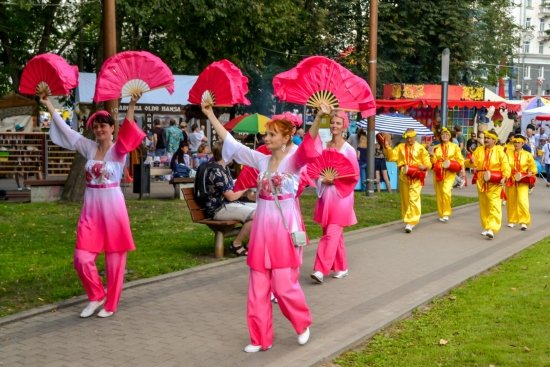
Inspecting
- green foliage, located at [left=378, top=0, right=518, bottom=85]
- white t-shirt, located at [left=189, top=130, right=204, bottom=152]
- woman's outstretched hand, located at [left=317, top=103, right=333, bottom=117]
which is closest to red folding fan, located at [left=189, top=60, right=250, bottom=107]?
woman's outstretched hand, located at [left=317, top=103, right=333, bottom=117]

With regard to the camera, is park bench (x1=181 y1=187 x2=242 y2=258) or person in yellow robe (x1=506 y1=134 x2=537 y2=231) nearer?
park bench (x1=181 y1=187 x2=242 y2=258)

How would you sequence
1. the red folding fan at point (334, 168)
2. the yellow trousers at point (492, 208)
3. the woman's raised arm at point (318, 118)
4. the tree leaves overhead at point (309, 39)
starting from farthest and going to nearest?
the tree leaves overhead at point (309, 39) → the yellow trousers at point (492, 208) → the red folding fan at point (334, 168) → the woman's raised arm at point (318, 118)

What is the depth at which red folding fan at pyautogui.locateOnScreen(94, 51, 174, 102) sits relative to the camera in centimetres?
691

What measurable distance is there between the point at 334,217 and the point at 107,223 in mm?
2933

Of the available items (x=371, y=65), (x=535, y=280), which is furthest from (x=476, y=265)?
(x=371, y=65)

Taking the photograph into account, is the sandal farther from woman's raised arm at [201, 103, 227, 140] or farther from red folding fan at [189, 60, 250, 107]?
woman's raised arm at [201, 103, 227, 140]

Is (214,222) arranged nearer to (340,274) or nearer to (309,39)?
(340,274)

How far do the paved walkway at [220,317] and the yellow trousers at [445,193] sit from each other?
3337mm

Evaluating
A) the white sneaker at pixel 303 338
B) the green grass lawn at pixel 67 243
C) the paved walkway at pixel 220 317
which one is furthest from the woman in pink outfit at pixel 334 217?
the white sneaker at pixel 303 338

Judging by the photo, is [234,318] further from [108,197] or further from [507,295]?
[507,295]

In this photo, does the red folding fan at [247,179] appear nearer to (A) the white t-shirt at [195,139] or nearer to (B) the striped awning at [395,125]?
(B) the striped awning at [395,125]

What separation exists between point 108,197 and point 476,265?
5.23 metres

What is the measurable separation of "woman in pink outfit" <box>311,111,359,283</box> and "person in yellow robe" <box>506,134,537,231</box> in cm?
577

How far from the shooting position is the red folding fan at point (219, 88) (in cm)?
663
